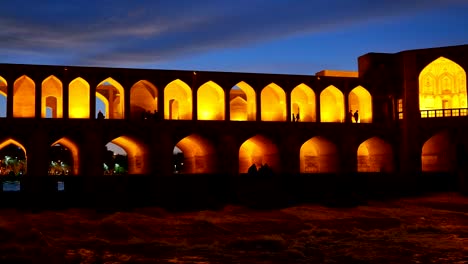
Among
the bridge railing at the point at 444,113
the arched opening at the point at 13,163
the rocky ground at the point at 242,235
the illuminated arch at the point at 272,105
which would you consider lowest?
the rocky ground at the point at 242,235

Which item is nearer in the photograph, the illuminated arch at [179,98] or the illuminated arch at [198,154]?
the illuminated arch at [198,154]

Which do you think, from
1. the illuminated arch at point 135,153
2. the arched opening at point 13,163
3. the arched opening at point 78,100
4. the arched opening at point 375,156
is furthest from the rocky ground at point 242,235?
the arched opening at point 13,163

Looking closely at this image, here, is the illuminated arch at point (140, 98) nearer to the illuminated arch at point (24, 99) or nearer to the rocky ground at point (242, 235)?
the illuminated arch at point (24, 99)

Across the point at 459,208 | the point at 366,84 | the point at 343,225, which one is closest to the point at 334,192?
the point at 459,208

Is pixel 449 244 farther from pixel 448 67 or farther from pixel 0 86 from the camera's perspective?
pixel 0 86

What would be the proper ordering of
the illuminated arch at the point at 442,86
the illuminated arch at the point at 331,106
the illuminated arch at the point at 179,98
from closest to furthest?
the illuminated arch at the point at 179,98
the illuminated arch at the point at 442,86
the illuminated arch at the point at 331,106

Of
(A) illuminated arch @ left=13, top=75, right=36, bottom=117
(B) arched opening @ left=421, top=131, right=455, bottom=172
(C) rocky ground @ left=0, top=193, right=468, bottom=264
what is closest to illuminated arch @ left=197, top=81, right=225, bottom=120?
(A) illuminated arch @ left=13, top=75, right=36, bottom=117

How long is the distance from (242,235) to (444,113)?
13.9 metres

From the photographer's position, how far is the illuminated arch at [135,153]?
77.0 ft

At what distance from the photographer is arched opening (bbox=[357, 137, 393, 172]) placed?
25.5 metres

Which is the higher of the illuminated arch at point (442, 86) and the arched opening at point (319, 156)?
the illuminated arch at point (442, 86)

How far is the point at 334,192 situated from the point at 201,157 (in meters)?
6.38

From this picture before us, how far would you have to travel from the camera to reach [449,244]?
1229 centimetres

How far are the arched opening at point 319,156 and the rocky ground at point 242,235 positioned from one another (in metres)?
6.36
